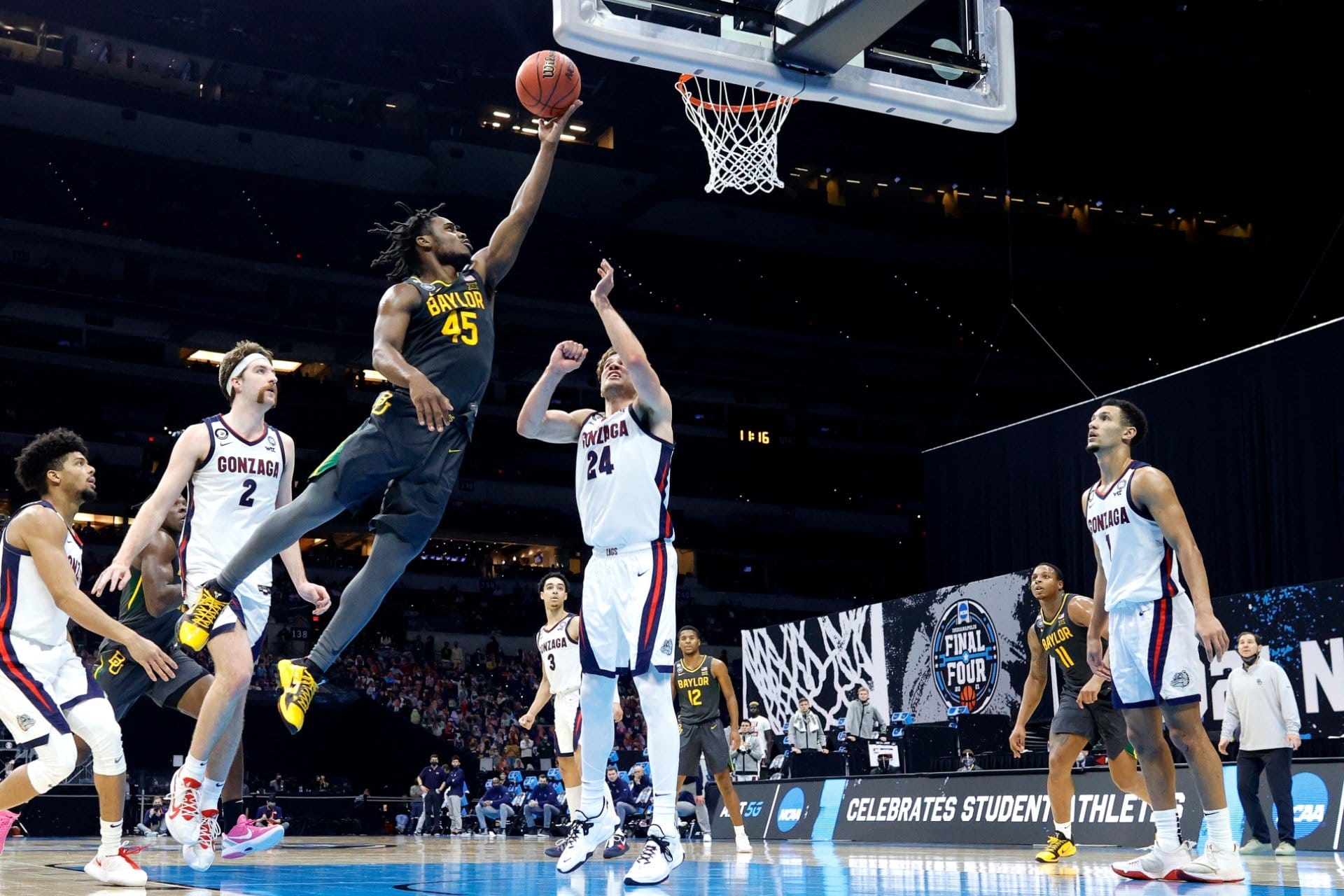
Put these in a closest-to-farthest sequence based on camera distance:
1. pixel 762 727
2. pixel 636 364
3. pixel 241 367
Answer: pixel 636 364, pixel 241 367, pixel 762 727

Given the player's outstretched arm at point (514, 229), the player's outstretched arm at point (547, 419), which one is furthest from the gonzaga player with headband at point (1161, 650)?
the player's outstretched arm at point (514, 229)

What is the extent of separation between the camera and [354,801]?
24.6 m

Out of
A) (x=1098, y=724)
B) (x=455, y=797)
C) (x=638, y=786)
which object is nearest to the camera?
(x=1098, y=724)

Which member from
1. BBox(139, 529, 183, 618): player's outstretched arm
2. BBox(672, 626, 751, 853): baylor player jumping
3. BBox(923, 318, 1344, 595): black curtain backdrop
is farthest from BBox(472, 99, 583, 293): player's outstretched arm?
BBox(923, 318, 1344, 595): black curtain backdrop

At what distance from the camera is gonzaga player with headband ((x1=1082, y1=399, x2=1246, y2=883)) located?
6230mm

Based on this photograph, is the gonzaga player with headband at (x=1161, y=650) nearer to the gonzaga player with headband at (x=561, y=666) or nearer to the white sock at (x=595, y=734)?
the white sock at (x=595, y=734)

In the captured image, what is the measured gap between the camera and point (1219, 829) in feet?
20.5

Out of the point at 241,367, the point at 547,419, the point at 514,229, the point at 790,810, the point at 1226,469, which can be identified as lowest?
the point at 790,810

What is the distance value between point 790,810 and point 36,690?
12071 millimetres

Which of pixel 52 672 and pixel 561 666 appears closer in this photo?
pixel 52 672

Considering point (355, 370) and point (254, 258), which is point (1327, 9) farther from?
point (355, 370)

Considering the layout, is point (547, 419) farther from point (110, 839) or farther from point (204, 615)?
point (110, 839)

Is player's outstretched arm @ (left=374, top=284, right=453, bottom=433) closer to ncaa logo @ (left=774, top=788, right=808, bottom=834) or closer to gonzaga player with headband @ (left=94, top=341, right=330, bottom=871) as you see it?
gonzaga player with headband @ (left=94, top=341, right=330, bottom=871)

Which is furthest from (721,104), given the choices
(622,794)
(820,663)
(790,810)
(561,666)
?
(820,663)
